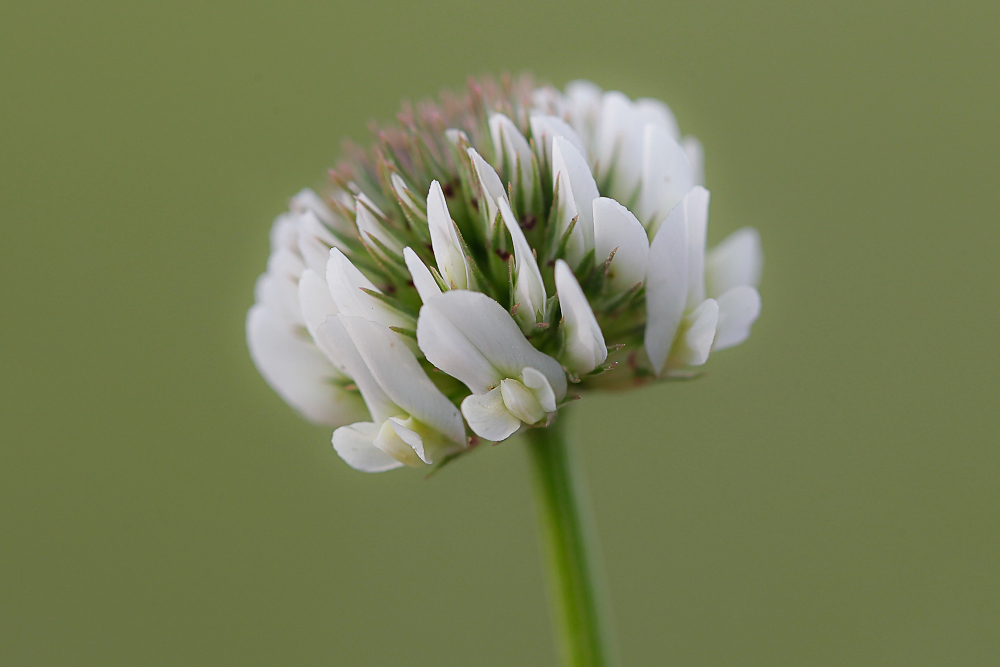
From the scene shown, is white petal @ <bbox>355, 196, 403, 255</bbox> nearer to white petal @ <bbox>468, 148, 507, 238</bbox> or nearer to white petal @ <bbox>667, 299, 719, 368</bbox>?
white petal @ <bbox>468, 148, 507, 238</bbox>

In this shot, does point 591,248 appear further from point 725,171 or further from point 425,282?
point 725,171

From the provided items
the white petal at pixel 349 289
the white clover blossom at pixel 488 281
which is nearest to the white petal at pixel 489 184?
the white clover blossom at pixel 488 281

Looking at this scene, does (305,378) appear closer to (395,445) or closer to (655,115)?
(395,445)

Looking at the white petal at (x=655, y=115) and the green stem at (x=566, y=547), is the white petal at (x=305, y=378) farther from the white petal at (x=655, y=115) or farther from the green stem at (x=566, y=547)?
the white petal at (x=655, y=115)

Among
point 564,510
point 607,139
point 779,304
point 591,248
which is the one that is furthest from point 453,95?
point 779,304

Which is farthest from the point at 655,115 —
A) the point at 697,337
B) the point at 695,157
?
the point at 697,337
